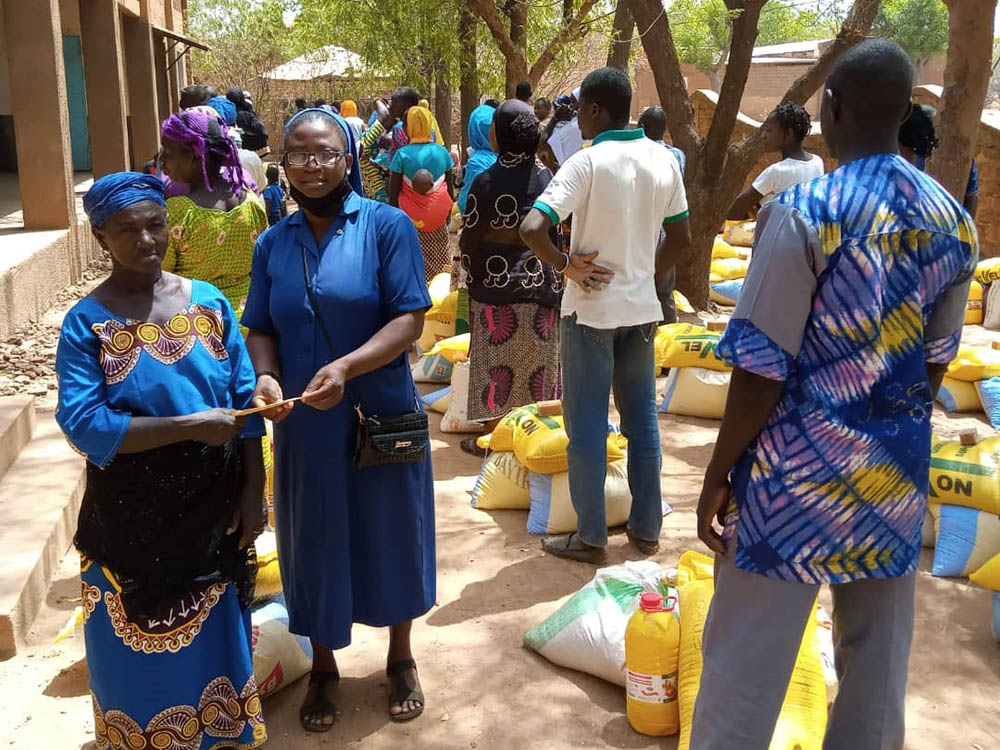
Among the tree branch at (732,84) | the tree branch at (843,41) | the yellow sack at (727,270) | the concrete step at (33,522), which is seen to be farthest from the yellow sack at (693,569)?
the yellow sack at (727,270)

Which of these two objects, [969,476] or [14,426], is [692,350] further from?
[14,426]

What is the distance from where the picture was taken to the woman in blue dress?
108 inches

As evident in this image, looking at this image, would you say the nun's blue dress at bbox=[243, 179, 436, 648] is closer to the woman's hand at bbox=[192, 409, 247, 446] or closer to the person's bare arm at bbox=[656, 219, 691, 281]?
the woman's hand at bbox=[192, 409, 247, 446]

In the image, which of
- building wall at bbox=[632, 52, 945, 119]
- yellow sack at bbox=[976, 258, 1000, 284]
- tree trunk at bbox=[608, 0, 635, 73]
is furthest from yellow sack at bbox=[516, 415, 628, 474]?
building wall at bbox=[632, 52, 945, 119]

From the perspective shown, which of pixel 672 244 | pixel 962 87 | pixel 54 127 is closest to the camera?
pixel 672 244

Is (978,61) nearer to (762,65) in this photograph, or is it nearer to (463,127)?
(463,127)

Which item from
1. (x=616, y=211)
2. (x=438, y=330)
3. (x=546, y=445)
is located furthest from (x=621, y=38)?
(x=616, y=211)

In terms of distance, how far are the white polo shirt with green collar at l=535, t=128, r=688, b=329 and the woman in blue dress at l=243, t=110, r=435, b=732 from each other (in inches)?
41.8

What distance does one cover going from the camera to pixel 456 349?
5891mm

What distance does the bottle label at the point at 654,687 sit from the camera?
290cm

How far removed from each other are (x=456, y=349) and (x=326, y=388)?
3.34m

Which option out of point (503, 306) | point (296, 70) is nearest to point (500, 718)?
point (503, 306)

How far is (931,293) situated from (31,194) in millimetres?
9656

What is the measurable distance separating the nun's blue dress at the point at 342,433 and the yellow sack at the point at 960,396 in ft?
13.8
